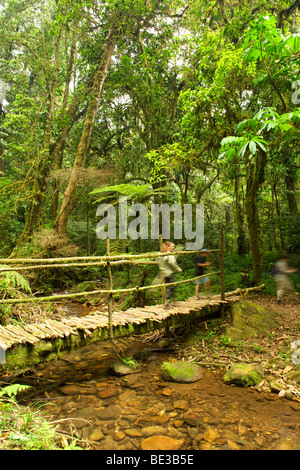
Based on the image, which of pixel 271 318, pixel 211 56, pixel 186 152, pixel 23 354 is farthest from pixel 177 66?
pixel 23 354

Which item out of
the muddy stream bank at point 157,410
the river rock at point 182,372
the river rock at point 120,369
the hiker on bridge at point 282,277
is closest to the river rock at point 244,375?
the muddy stream bank at point 157,410

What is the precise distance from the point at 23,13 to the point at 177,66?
292 inches

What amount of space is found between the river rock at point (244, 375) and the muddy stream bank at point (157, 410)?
0.09 meters

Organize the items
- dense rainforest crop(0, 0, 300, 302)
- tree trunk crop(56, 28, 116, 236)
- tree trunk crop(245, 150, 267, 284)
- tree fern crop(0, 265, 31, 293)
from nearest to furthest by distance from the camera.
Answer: tree fern crop(0, 265, 31, 293), tree trunk crop(245, 150, 267, 284), dense rainforest crop(0, 0, 300, 302), tree trunk crop(56, 28, 116, 236)

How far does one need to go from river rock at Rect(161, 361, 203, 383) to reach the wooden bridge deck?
58 cm

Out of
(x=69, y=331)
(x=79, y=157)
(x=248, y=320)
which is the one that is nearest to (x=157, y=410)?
(x=69, y=331)

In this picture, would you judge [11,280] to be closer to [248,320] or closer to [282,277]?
[248,320]

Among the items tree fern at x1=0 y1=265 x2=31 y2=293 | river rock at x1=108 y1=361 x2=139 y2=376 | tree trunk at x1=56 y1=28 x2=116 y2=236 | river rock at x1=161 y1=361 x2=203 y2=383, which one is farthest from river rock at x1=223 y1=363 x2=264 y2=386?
tree trunk at x1=56 y1=28 x2=116 y2=236

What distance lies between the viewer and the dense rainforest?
5629mm

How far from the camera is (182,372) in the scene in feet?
10.8

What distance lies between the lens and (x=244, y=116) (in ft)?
17.5

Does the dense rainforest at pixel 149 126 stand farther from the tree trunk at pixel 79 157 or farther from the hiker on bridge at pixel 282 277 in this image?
the hiker on bridge at pixel 282 277

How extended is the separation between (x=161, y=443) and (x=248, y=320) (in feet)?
8.19

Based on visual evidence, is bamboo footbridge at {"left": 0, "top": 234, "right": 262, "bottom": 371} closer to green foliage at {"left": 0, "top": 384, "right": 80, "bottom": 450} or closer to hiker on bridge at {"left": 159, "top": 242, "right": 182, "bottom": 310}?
hiker on bridge at {"left": 159, "top": 242, "right": 182, "bottom": 310}
